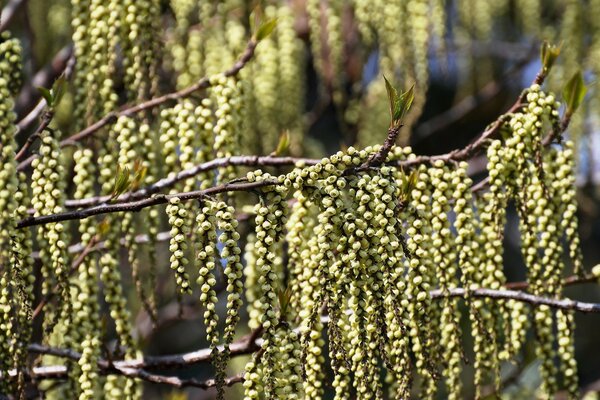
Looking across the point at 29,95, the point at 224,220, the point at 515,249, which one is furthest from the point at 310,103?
the point at 224,220

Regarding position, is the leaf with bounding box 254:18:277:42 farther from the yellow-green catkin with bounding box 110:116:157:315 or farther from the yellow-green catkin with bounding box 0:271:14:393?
the yellow-green catkin with bounding box 0:271:14:393

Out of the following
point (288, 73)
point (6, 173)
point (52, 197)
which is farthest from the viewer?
point (288, 73)

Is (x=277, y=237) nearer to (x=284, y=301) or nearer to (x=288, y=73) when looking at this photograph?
(x=284, y=301)

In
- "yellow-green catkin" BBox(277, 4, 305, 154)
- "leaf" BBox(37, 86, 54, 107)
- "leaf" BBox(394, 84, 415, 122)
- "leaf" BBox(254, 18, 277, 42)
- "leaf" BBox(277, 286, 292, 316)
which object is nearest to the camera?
"leaf" BBox(394, 84, 415, 122)

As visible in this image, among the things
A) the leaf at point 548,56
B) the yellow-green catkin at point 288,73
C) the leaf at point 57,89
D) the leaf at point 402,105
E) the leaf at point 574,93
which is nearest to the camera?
the leaf at point 402,105

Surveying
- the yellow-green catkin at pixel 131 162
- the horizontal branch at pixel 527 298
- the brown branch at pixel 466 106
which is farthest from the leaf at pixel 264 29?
the brown branch at pixel 466 106

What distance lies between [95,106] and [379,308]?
1.81 meters

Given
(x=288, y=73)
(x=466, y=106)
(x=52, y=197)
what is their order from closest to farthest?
(x=52, y=197), (x=288, y=73), (x=466, y=106)

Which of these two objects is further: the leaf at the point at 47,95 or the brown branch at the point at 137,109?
the brown branch at the point at 137,109

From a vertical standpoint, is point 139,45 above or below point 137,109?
above

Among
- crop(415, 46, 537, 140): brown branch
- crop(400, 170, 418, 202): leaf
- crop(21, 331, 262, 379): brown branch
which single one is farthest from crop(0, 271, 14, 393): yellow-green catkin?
crop(415, 46, 537, 140): brown branch

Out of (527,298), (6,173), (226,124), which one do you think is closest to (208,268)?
(6,173)

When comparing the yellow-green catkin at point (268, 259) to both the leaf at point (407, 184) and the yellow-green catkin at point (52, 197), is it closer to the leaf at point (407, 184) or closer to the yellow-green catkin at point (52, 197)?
the leaf at point (407, 184)

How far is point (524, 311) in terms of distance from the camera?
3268mm
